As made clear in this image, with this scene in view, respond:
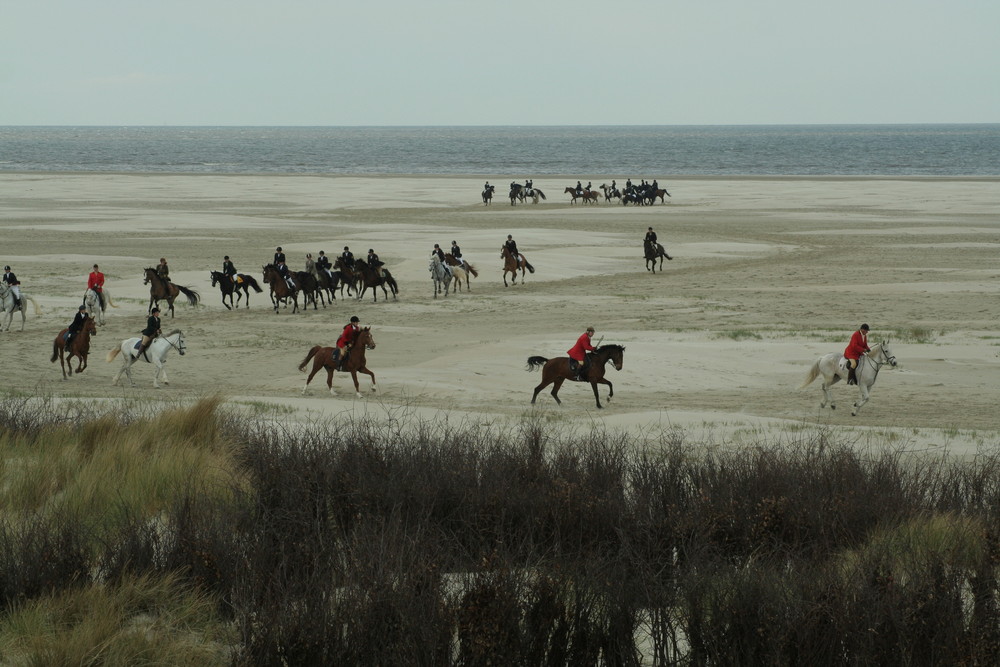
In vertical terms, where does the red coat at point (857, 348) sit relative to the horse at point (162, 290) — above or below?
above

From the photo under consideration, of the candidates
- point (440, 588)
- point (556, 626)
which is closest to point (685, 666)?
point (556, 626)

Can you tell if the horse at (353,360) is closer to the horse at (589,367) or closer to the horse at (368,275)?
the horse at (589,367)

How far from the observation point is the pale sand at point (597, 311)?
17609 mm

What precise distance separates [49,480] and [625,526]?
488 centimetres

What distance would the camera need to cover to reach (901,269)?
115 feet

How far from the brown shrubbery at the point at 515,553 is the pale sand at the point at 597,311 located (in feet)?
15.4

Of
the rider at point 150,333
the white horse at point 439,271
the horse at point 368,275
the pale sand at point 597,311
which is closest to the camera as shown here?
the pale sand at point 597,311

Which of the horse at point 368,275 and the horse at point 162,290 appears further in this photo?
the horse at point 368,275

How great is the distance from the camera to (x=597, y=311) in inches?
1107

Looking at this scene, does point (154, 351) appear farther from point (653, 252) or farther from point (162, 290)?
point (653, 252)

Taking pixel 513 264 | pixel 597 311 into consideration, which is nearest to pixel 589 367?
pixel 597 311

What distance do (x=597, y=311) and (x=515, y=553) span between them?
20.8m

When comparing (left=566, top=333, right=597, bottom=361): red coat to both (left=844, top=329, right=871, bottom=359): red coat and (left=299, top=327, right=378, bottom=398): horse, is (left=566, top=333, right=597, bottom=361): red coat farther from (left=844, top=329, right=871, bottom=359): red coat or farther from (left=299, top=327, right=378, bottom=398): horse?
(left=844, top=329, right=871, bottom=359): red coat

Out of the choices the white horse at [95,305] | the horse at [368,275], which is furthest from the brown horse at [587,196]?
the white horse at [95,305]
